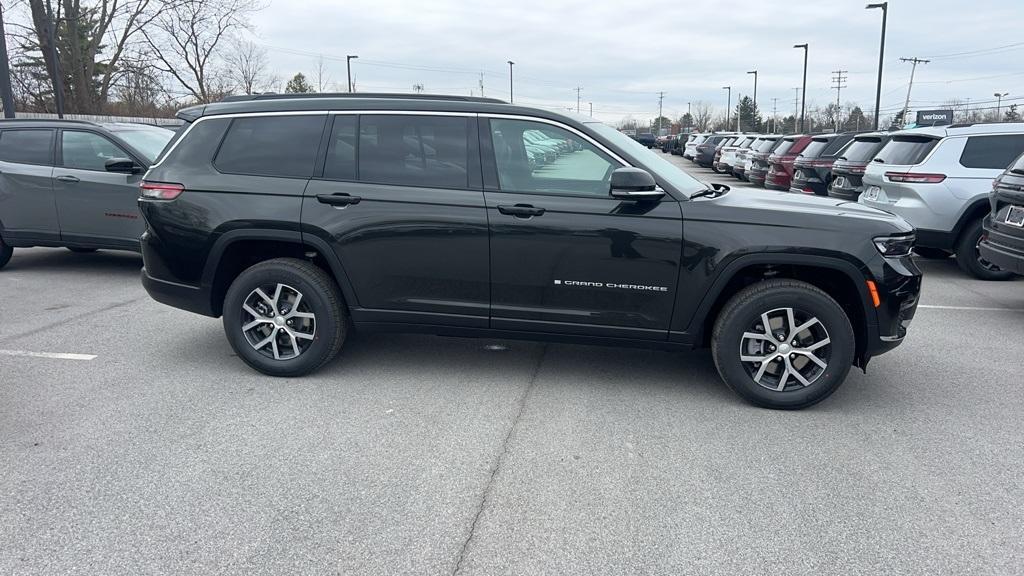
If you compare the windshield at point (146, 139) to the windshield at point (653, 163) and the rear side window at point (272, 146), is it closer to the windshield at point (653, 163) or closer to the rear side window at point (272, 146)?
the rear side window at point (272, 146)

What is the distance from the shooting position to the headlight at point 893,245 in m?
4.47

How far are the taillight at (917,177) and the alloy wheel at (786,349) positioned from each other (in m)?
5.46

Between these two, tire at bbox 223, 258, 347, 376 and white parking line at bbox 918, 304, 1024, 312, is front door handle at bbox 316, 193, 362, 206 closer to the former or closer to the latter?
tire at bbox 223, 258, 347, 376

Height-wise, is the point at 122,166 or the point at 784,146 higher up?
the point at 784,146

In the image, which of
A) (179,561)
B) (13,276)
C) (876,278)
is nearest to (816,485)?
(876,278)

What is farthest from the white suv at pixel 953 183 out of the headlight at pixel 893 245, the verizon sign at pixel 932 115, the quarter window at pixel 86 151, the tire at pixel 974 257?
the verizon sign at pixel 932 115

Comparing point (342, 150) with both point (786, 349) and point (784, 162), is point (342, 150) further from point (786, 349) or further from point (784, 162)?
point (784, 162)

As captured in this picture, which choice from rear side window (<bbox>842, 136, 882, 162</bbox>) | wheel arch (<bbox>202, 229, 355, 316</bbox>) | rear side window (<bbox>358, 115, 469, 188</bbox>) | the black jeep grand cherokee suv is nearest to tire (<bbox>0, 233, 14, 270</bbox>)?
the black jeep grand cherokee suv

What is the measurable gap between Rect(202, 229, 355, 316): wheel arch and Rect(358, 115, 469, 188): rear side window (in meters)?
0.58

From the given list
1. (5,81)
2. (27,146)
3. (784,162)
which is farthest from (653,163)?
(5,81)

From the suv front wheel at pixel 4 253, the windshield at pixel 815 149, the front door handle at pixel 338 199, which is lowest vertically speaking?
the suv front wheel at pixel 4 253

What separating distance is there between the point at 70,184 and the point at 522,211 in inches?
247

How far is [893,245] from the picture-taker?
451cm

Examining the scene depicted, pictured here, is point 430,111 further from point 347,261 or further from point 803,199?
point 803,199
